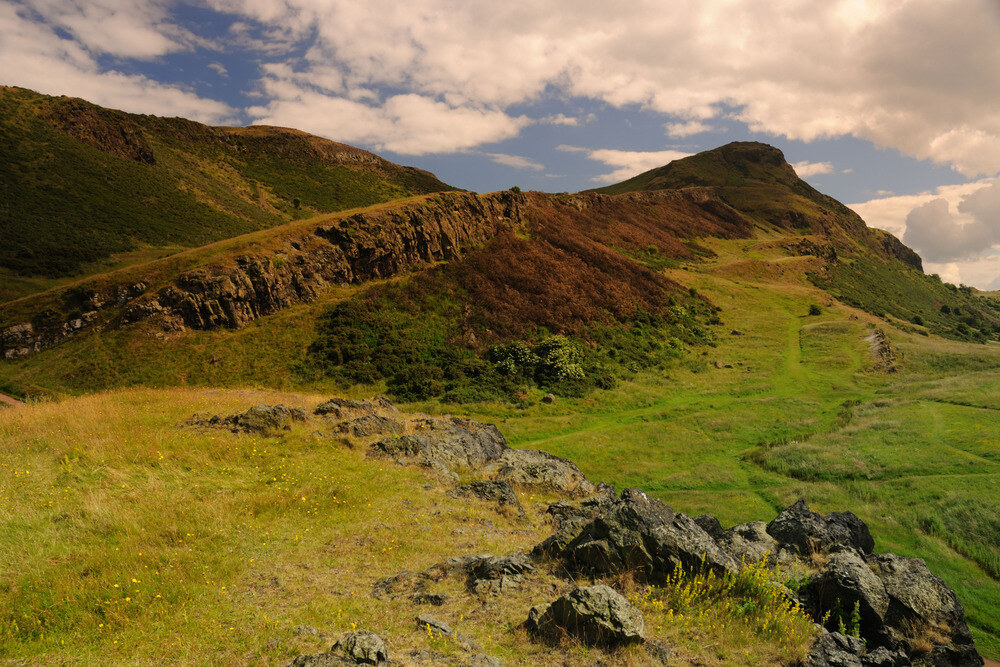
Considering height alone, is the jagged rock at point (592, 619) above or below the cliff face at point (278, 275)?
below

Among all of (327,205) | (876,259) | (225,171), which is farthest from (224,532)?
(876,259)

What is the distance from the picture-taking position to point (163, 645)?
6.89 meters

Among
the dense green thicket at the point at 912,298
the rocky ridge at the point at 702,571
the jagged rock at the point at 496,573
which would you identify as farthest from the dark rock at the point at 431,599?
the dense green thicket at the point at 912,298

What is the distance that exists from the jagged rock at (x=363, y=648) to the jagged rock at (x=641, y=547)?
5161 millimetres

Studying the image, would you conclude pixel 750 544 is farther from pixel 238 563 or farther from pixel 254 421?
pixel 254 421

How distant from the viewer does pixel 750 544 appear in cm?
1289

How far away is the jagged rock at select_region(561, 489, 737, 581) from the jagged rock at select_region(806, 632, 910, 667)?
6.44ft

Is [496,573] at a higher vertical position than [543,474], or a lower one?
higher

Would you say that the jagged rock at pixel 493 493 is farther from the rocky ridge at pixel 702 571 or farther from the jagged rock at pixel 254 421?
the jagged rock at pixel 254 421

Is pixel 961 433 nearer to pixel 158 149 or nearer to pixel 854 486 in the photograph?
pixel 854 486

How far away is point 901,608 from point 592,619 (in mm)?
7568

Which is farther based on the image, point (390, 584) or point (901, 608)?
point (901, 608)

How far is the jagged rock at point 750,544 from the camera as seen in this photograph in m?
12.2

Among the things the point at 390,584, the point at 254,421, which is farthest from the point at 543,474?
the point at 254,421
